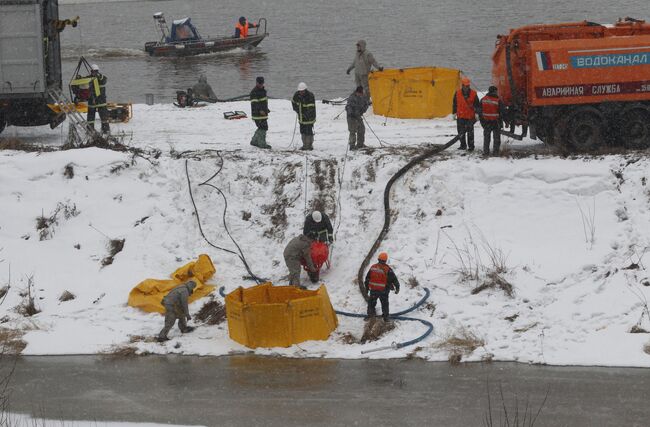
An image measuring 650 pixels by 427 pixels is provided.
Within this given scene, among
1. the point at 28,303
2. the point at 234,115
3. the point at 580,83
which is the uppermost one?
the point at 580,83

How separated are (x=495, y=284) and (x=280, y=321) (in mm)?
3723

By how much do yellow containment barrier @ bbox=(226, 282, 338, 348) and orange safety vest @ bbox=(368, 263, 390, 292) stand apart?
77 centimetres

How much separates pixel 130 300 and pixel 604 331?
313 inches

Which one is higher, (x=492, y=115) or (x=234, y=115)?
(x=492, y=115)

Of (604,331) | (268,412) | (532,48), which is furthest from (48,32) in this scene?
(604,331)

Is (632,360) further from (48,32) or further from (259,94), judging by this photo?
(48,32)

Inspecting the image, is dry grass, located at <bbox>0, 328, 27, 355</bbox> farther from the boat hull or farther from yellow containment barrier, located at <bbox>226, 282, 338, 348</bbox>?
the boat hull

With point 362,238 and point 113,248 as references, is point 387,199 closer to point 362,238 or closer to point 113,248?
point 362,238

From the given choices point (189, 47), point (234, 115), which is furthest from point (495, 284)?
point (189, 47)

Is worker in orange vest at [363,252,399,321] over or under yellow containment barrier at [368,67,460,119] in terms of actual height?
under

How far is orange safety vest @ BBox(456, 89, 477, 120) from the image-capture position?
18688mm

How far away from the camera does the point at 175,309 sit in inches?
598

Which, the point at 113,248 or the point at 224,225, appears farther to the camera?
the point at 224,225

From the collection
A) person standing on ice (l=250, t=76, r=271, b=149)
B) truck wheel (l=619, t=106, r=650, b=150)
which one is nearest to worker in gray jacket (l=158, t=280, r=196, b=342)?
person standing on ice (l=250, t=76, r=271, b=149)
